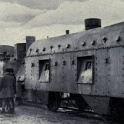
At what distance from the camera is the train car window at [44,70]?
15059 mm

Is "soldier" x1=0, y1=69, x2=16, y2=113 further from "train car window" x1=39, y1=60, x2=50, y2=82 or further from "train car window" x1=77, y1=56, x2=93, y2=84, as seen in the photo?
"train car window" x1=77, y1=56, x2=93, y2=84

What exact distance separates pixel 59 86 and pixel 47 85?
110 centimetres

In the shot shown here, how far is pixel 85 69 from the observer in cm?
1241

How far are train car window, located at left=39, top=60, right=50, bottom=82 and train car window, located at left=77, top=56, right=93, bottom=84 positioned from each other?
2.54m

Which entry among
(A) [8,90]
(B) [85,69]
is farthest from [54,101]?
(B) [85,69]

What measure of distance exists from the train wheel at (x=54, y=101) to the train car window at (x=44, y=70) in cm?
74

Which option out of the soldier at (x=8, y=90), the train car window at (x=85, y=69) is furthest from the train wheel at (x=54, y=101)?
the train car window at (x=85, y=69)

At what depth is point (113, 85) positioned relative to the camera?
10656 mm

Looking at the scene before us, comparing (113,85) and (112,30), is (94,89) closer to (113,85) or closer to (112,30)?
(113,85)

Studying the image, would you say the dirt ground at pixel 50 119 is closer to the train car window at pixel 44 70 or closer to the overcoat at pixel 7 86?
the overcoat at pixel 7 86

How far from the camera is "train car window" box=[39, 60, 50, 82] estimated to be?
49.4 ft

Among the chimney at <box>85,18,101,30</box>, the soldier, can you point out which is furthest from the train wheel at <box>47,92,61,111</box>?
the chimney at <box>85,18,101,30</box>

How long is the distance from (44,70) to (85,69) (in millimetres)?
3414

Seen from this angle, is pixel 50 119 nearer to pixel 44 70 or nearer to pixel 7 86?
pixel 7 86
